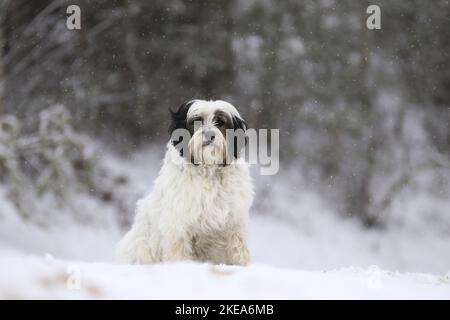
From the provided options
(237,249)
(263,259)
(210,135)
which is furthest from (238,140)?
(263,259)

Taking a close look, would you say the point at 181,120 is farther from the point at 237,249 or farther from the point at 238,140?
the point at 237,249

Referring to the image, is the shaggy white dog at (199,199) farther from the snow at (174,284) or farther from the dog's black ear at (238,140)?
the snow at (174,284)

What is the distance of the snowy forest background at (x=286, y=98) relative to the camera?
10844 millimetres

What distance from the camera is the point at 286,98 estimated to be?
12.0 m

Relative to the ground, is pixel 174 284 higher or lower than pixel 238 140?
lower

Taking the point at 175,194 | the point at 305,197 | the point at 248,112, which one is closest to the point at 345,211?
the point at 305,197

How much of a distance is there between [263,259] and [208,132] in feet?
19.4

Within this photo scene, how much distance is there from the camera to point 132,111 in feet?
40.0

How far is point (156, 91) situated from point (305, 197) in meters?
3.94

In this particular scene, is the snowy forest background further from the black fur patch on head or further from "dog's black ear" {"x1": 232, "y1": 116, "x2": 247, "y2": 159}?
the black fur patch on head

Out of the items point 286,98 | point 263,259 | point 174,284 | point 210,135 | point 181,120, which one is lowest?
point 174,284

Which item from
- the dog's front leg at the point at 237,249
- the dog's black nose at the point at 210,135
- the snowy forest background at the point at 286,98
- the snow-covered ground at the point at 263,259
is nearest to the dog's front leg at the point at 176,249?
the dog's front leg at the point at 237,249
